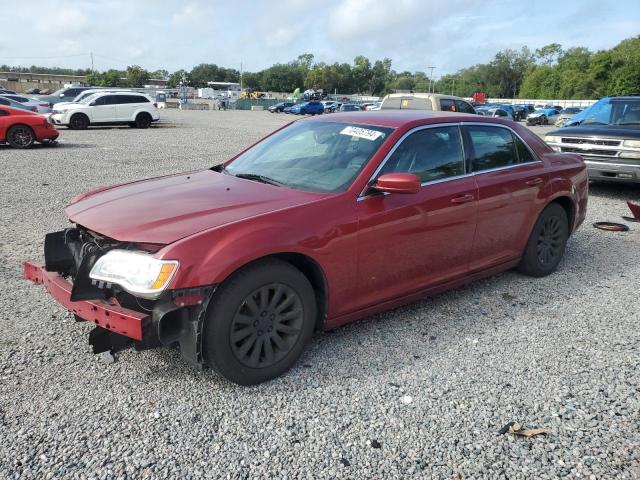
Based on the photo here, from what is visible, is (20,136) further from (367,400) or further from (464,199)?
(367,400)

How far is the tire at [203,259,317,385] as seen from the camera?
2.97m

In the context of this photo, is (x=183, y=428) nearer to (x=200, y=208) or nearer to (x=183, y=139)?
(x=200, y=208)

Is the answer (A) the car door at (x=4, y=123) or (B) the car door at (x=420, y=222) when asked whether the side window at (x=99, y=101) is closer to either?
(A) the car door at (x=4, y=123)

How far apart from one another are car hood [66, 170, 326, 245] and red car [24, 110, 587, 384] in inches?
0.5

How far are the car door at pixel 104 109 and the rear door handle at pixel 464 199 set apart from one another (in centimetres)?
2173

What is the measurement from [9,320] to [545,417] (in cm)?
373

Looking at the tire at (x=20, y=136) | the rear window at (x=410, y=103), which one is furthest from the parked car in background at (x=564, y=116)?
the tire at (x=20, y=136)

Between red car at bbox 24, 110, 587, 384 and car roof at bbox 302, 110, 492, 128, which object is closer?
red car at bbox 24, 110, 587, 384

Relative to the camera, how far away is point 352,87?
148875 mm

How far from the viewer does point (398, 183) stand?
3459 mm

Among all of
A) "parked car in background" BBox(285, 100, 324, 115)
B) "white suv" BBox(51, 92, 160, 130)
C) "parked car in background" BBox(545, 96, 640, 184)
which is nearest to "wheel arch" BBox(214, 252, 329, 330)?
"parked car in background" BBox(545, 96, 640, 184)

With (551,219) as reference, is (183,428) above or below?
below

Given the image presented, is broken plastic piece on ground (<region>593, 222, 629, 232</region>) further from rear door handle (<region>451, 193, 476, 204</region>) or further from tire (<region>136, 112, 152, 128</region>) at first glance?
tire (<region>136, 112, 152, 128</region>)

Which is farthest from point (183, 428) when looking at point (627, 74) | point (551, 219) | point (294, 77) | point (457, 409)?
point (294, 77)
